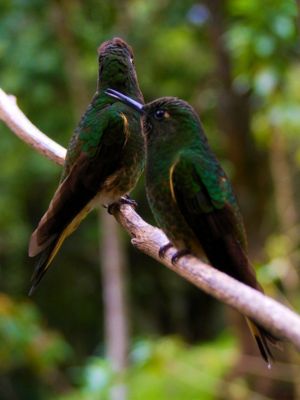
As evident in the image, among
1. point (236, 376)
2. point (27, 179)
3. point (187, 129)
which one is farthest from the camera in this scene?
point (27, 179)

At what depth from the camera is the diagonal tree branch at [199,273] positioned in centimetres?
98

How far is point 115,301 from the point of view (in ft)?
17.0

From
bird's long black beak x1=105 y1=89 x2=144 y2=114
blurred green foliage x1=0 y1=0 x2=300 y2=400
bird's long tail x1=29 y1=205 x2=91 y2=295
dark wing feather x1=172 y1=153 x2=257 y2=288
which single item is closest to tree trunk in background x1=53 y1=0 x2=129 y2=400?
blurred green foliage x1=0 y1=0 x2=300 y2=400

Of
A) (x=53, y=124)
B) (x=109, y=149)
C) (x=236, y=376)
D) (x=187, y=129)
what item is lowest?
(x=236, y=376)

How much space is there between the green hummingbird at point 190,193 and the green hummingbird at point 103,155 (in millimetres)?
284

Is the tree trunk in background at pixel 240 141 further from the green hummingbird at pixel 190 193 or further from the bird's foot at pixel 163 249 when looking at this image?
the bird's foot at pixel 163 249

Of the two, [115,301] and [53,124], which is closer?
[115,301]

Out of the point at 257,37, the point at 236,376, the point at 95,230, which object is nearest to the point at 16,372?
the point at 95,230

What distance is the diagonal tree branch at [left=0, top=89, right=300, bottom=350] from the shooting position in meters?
0.98

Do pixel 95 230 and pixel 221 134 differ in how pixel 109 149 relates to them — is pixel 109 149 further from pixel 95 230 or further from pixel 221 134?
pixel 95 230

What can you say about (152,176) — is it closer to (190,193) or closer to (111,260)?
(190,193)

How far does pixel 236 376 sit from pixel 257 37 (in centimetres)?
296

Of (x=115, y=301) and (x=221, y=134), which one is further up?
(x=221, y=134)

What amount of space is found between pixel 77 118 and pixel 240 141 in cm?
135
